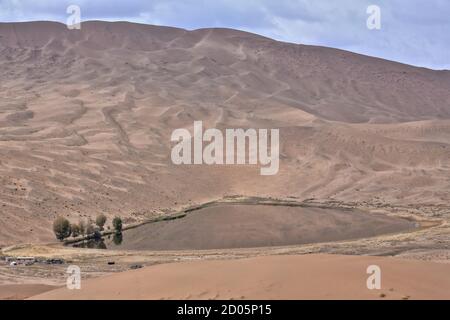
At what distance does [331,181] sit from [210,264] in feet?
186

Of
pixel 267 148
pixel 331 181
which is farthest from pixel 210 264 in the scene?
pixel 267 148

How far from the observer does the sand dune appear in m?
61.8

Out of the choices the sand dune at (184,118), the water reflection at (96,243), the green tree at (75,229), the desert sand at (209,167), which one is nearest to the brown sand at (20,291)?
the desert sand at (209,167)

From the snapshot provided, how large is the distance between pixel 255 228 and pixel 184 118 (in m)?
48.9

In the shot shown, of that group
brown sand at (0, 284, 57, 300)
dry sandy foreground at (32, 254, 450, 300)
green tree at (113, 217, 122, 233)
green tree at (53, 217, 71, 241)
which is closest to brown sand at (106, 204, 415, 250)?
green tree at (113, 217, 122, 233)

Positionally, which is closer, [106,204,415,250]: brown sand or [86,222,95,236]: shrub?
[106,204,415,250]: brown sand

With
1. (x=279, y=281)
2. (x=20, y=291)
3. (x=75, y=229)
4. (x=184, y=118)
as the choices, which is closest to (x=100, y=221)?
(x=75, y=229)

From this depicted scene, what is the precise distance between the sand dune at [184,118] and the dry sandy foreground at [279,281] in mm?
29040

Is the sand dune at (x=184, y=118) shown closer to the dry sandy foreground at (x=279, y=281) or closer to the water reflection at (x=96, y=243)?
the water reflection at (x=96, y=243)

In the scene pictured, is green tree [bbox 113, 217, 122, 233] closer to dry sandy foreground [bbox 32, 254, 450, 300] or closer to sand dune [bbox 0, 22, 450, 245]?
sand dune [bbox 0, 22, 450, 245]

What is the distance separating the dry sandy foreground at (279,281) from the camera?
1420 centimetres

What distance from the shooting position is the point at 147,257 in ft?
126

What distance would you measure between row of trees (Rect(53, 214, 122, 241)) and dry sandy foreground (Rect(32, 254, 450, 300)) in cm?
2772
